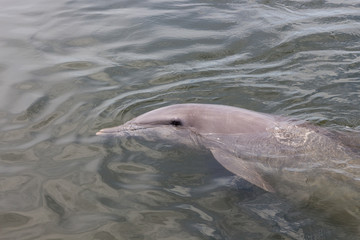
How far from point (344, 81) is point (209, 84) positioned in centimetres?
227

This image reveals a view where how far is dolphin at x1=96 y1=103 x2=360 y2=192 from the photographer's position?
204 inches

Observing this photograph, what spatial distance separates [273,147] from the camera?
18.0 ft

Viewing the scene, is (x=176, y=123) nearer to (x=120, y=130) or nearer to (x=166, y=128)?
(x=166, y=128)

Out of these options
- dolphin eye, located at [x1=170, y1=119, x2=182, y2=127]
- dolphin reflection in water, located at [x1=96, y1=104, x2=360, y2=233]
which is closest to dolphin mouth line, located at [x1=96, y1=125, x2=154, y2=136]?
dolphin reflection in water, located at [x1=96, y1=104, x2=360, y2=233]

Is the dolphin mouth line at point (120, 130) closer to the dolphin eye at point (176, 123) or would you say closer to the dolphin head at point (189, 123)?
the dolphin head at point (189, 123)

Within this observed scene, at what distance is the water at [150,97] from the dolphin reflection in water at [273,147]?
19 cm

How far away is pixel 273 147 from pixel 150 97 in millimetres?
2536

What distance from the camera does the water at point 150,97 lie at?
4504 mm

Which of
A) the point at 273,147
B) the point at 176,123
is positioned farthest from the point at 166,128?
the point at 273,147

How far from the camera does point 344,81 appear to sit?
24.6ft

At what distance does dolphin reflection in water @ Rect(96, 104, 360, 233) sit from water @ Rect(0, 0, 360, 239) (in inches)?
7.7

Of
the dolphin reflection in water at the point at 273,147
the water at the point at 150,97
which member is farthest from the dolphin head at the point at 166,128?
the water at the point at 150,97

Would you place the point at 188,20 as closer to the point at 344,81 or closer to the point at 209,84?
the point at 209,84

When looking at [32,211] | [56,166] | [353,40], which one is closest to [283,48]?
[353,40]
